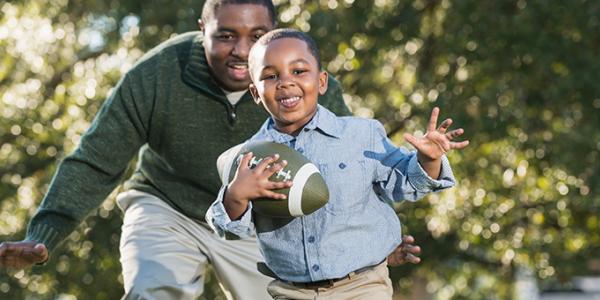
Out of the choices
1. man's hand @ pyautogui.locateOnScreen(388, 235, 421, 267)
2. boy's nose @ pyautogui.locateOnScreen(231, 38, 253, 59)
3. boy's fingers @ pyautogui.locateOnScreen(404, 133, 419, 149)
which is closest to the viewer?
boy's fingers @ pyautogui.locateOnScreen(404, 133, 419, 149)

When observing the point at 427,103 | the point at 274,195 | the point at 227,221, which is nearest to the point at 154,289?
the point at 227,221

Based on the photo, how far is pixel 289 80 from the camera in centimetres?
428

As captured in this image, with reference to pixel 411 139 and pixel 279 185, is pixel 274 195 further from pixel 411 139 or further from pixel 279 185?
pixel 411 139

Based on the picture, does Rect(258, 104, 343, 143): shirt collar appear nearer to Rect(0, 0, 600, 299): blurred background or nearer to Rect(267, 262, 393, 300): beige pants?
Rect(267, 262, 393, 300): beige pants

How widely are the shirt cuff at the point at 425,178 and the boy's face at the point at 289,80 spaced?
40 centimetres

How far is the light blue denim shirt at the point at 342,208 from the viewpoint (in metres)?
4.27

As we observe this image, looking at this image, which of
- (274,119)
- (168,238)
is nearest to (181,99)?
(168,238)

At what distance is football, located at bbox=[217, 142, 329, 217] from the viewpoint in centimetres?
416

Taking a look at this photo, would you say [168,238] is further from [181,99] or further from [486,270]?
[486,270]

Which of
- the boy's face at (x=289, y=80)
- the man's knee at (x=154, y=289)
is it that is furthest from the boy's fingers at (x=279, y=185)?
the man's knee at (x=154, y=289)

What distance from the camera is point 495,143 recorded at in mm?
11383

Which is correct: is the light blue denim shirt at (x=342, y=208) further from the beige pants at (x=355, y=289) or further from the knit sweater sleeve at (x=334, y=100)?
the knit sweater sleeve at (x=334, y=100)

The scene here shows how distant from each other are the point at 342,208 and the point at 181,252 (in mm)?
1362

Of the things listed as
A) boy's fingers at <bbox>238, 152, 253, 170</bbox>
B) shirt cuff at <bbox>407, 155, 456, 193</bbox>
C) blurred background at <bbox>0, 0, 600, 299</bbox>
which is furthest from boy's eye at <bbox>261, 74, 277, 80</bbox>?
blurred background at <bbox>0, 0, 600, 299</bbox>
